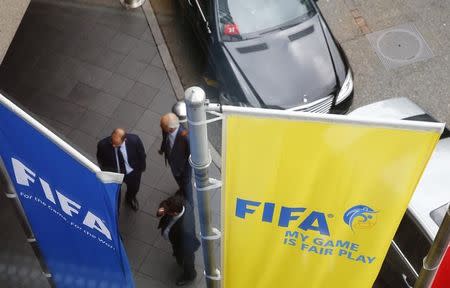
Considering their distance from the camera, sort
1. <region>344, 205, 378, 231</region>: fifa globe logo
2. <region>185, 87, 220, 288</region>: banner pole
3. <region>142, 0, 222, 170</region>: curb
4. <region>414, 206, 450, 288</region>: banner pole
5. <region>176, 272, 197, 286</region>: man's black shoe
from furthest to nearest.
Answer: <region>142, 0, 222, 170</region>: curb, <region>176, 272, 197, 286</region>: man's black shoe, <region>414, 206, 450, 288</region>: banner pole, <region>344, 205, 378, 231</region>: fifa globe logo, <region>185, 87, 220, 288</region>: banner pole

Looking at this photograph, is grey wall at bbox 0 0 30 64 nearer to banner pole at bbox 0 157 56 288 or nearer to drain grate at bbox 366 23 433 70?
banner pole at bbox 0 157 56 288

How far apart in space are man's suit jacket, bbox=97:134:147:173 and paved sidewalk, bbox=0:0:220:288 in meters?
1.14

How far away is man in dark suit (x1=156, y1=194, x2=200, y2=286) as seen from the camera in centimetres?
737

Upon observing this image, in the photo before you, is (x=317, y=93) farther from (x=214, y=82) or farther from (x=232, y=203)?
(x=232, y=203)

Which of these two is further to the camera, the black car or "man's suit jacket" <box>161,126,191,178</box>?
the black car

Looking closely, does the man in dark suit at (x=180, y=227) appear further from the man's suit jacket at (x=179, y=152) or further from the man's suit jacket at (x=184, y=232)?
the man's suit jacket at (x=179, y=152)

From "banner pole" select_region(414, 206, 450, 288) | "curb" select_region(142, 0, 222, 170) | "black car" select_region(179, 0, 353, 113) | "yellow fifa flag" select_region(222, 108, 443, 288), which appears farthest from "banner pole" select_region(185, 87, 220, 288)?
"curb" select_region(142, 0, 222, 170)

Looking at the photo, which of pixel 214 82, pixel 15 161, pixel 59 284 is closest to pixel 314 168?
pixel 15 161

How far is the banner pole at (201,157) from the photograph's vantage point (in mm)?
3836

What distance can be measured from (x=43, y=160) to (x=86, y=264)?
4.05 ft

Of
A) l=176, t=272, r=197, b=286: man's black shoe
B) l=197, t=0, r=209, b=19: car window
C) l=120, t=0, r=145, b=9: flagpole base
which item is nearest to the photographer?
l=176, t=272, r=197, b=286: man's black shoe

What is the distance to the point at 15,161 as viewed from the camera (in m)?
4.91

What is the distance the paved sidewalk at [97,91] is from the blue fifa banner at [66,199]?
127 inches

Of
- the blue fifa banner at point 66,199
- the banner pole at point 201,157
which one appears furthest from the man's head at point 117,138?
the banner pole at point 201,157
